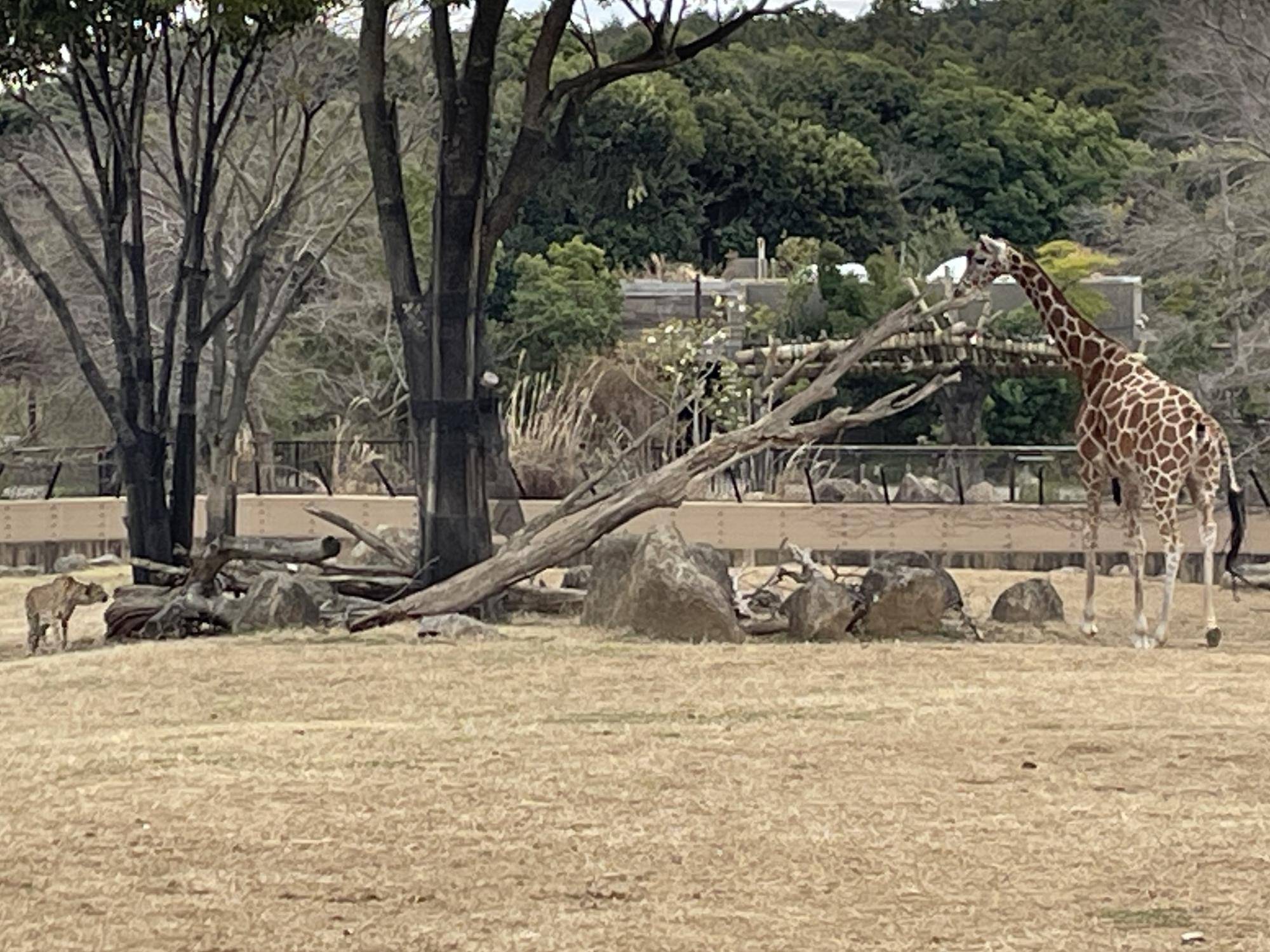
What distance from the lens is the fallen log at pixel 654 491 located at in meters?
17.8

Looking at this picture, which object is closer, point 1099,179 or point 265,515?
point 265,515

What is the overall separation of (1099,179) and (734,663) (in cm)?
5839

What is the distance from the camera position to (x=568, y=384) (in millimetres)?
42156

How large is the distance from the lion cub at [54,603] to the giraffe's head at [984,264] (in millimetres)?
7243

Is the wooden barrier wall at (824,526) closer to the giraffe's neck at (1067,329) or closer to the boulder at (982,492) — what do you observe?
the boulder at (982,492)

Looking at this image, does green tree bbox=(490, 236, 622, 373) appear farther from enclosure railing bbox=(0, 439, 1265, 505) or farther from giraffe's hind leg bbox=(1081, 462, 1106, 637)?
giraffe's hind leg bbox=(1081, 462, 1106, 637)

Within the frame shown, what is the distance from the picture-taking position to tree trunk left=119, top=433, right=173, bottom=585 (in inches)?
876

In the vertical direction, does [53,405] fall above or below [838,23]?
below

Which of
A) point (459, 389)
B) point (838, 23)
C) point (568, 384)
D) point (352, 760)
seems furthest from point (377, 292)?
point (838, 23)

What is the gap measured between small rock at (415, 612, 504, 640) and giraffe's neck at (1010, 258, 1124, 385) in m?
5.06

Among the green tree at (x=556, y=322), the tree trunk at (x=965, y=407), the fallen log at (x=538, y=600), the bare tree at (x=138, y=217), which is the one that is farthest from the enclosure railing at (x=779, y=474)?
the green tree at (x=556, y=322)

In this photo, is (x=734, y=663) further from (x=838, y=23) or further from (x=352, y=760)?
(x=838, y=23)

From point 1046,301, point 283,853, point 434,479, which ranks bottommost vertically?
point 283,853

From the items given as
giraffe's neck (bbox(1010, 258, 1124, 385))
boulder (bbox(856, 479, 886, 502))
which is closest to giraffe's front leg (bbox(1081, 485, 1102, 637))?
giraffe's neck (bbox(1010, 258, 1124, 385))
